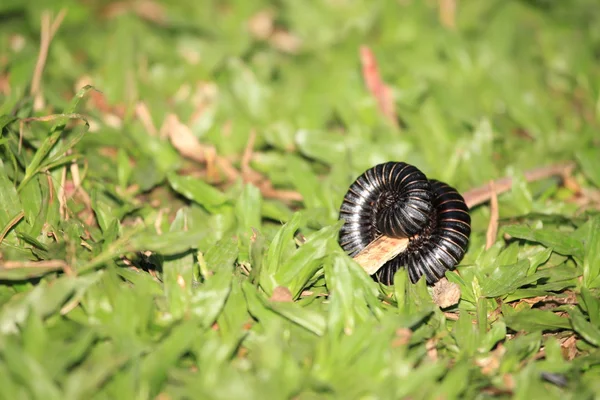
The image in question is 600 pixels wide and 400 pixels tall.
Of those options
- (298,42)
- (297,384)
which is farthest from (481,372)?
(298,42)

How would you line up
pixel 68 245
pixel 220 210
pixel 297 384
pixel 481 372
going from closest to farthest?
pixel 297 384, pixel 481 372, pixel 68 245, pixel 220 210

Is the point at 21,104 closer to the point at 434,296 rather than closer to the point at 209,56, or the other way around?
the point at 209,56

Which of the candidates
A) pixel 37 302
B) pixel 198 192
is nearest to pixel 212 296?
pixel 37 302

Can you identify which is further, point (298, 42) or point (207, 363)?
point (298, 42)

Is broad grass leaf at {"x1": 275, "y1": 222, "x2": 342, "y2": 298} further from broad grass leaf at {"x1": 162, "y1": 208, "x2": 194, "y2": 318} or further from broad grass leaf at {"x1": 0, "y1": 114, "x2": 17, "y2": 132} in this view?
broad grass leaf at {"x1": 0, "y1": 114, "x2": 17, "y2": 132}

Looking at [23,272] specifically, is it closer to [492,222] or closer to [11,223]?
[11,223]

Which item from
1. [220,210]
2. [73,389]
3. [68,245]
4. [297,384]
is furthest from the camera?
[220,210]
